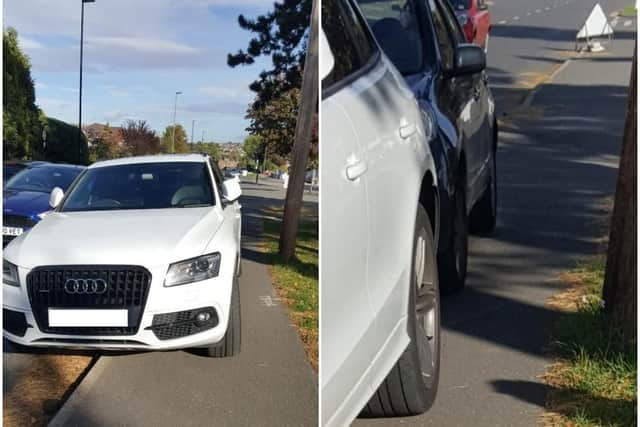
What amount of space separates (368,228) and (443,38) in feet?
8.19

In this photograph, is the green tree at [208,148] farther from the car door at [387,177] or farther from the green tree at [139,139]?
the car door at [387,177]

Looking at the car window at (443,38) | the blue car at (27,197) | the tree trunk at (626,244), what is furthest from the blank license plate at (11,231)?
the tree trunk at (626,244)

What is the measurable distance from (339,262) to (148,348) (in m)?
0.46

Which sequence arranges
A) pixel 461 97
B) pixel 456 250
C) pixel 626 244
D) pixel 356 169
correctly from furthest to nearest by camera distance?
pixel 456 250
pixel 461 97
pixel 626 244
pixel 356 169

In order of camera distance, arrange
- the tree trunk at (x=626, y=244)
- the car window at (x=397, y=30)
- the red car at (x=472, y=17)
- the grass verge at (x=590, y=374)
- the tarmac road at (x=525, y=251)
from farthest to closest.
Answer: the red car at (x=472, y=17) → the tree trunk at (x=626, y=244) → the tarmac road at (x=525, y=251) → the grass verge at (x=590, y=374) → the car window at (x=397, y=30)

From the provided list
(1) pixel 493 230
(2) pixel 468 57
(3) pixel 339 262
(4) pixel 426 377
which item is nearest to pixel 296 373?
(3) pixel 339 262

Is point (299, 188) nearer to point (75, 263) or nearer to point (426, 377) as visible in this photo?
point (75, 263)

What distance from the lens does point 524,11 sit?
4131cm

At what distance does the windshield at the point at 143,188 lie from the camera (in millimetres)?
1566

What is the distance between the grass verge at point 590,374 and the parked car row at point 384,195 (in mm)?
744

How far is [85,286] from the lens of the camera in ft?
4.70

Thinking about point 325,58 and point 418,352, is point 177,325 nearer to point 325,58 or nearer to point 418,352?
point 325,58

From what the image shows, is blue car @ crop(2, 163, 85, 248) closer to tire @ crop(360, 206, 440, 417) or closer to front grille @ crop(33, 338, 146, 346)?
front grille @ crop(33, 338, 146, 346)

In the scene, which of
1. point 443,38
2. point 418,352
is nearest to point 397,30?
point 443,38
